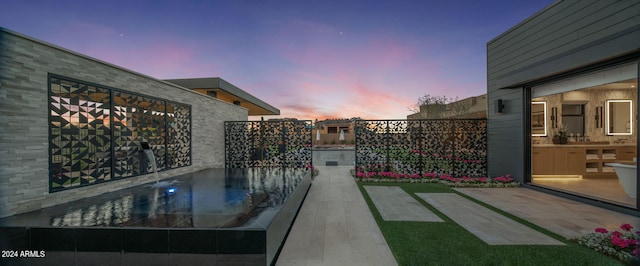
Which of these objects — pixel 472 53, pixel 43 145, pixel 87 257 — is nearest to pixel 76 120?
pixel 43 145

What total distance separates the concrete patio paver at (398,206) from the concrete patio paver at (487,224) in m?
0.35

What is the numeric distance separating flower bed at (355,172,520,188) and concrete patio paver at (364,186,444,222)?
3.73ft

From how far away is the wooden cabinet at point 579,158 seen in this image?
6344 mm

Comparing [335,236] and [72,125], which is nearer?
[335,236]

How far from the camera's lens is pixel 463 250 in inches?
103

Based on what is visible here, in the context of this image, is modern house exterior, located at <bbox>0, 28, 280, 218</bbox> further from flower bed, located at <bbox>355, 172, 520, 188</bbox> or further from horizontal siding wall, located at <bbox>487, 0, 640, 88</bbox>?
horizontal siding wall, located at <bbox>487, 0, 640, 88</bbox>

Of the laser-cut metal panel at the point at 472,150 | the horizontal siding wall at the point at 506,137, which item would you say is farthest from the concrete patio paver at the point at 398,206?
the horizontal siding wall at the point at 506,137

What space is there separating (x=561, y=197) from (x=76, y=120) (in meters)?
9.91

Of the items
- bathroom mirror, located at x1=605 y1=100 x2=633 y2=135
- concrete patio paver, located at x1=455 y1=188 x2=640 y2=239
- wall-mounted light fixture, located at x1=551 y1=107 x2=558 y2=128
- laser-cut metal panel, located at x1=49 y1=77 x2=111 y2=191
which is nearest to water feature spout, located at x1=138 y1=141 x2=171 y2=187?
laser-cut metal panel, located at x1=49 y1=77 x2=111 y2=191

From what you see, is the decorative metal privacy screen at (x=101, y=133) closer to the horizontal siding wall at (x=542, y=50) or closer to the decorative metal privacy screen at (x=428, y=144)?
the decorative metal privacy screen at (x=428, y=144)

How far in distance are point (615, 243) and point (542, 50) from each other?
4685 mm

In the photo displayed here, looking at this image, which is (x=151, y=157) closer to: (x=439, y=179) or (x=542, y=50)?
(x=439, y=179)

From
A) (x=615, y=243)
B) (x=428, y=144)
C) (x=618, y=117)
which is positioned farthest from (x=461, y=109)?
(x=615, y=243)

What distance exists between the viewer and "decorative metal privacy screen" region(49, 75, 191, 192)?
338 centimetres
